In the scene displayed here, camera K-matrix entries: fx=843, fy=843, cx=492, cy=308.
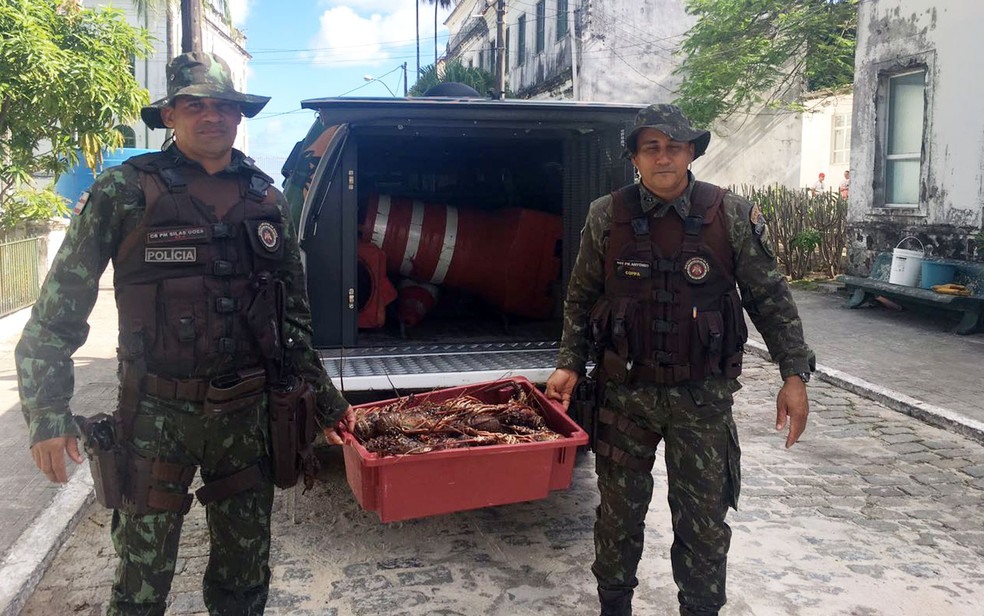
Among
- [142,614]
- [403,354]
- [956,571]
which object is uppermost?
[403,354]

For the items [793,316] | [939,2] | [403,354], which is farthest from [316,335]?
[939,2]

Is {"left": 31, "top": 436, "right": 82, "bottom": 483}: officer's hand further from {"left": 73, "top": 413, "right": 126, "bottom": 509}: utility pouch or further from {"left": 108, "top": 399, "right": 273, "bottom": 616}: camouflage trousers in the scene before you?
{"left": 108, "top": 399, "right": 273, "bottom": 616}: camouflage trousers

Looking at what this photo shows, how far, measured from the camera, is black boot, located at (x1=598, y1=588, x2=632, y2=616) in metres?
3.19

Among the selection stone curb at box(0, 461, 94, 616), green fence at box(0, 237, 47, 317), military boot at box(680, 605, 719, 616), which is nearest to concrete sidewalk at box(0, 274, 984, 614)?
stone curb at box(0, 461, 94, 616)

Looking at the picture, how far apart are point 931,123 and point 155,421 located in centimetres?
1029

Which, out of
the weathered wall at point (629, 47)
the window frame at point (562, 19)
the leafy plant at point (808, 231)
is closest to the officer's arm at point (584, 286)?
the leafy plant at point (808, 231)

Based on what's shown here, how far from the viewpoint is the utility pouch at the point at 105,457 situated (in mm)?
2570

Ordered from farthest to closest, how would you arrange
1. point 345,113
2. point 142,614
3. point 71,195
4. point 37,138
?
1. point 71,195
2. point 37,138
3. point 345,113
4. point 142,614

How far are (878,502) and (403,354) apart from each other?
276 cm

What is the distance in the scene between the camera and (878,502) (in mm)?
4625

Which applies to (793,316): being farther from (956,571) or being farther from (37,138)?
(37,138)

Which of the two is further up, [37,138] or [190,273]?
[37,138]

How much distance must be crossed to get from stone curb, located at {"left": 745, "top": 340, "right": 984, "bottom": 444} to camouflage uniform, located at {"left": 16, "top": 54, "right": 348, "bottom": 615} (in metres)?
3.45

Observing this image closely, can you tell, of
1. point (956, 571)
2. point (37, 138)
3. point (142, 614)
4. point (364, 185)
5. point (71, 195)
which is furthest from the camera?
point (71, 195)
